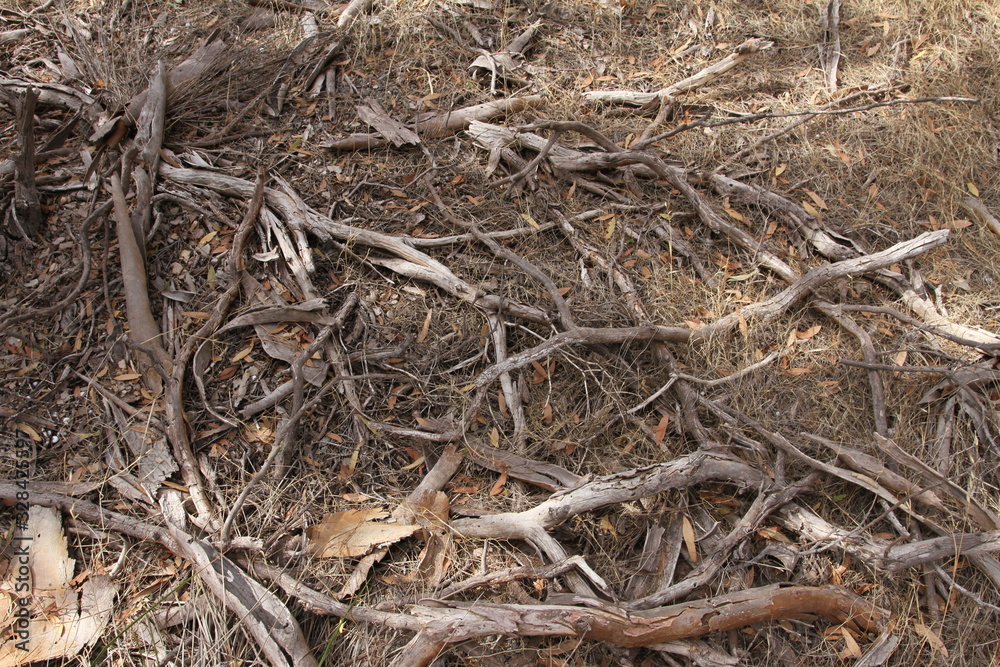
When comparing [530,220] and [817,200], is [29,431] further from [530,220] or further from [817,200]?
[817,200]

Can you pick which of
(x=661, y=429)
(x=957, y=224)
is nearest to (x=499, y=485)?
(x=661, y=429)

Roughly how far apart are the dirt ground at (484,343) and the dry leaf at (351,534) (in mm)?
14

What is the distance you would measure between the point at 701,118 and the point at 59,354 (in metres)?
3.09

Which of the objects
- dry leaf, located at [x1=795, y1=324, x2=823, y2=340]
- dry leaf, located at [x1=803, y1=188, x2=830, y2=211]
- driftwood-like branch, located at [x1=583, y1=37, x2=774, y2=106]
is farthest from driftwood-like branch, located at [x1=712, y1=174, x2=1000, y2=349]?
driftwood-like branch, located at [x1=583, y1=37, x2=774, y2=106]

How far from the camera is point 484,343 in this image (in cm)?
242

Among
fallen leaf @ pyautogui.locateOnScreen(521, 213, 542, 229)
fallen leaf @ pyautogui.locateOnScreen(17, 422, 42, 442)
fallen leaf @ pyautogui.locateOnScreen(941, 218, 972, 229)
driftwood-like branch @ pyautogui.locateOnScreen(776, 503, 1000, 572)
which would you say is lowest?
driftwood-like branch @ pyautogui.locateOnScreen(776, 503, 1000, 572)

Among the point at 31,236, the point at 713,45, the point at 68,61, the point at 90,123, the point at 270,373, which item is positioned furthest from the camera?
the point at 713,45

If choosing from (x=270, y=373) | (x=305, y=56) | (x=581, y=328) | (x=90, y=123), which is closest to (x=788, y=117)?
(x=581, y=328)

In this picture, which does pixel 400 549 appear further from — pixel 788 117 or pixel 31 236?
pixel 788 117

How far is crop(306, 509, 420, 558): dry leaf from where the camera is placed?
197 centimetres

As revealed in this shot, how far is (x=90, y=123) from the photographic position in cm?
283

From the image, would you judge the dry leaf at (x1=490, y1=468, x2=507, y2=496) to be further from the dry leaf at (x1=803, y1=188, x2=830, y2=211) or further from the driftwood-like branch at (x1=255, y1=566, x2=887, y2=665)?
the dry leaf at (x1=803, y1=188, x2=830, y2=211)

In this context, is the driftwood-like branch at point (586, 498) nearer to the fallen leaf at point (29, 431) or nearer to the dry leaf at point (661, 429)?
the dry leaf at point (661, 429)

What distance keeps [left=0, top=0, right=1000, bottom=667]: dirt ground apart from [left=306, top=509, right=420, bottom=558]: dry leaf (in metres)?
0.01
